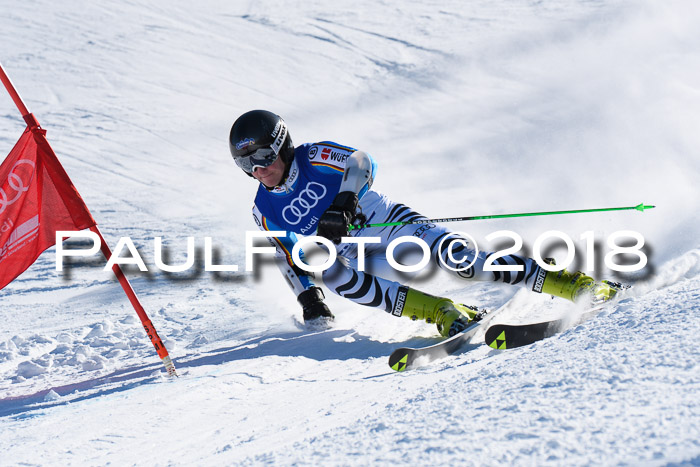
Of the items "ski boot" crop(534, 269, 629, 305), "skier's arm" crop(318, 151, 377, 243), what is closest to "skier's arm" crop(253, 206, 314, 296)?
"skier's arm" crop(318, 151, 377, 243)

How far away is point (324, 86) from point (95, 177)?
17.9 ft

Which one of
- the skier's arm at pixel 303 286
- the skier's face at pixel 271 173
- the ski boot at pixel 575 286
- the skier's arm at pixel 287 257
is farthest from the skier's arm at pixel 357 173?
the ski boot at pixel 575 286

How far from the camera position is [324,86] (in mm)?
13859

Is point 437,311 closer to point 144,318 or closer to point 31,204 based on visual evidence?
point 144,318

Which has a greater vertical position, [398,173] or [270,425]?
[398,173]

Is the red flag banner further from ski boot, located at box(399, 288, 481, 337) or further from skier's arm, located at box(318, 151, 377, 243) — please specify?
ski boot, located at box(399, 288, 481, 337)

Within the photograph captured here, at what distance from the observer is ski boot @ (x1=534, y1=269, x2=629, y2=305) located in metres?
3.52

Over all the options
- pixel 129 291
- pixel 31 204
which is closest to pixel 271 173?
pixel 129 291

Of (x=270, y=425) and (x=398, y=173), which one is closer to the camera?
(x=270, y=425)

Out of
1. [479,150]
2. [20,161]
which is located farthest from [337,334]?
[479,150]

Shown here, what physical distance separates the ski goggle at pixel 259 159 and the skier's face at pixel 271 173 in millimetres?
32

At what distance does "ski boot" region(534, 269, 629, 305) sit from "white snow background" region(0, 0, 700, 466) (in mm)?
207

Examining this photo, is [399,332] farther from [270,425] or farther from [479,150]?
[479,150]

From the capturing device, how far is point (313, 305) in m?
4.59
